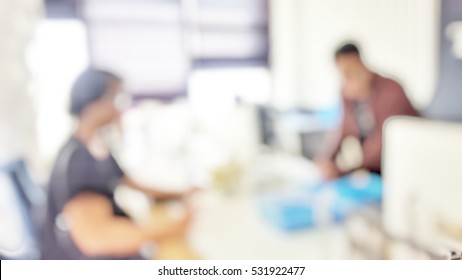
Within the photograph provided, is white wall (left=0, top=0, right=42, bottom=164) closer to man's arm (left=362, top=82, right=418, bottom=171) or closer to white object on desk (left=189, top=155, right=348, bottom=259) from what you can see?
white object on desk (left=189, top=155, right=348, bottom=259)

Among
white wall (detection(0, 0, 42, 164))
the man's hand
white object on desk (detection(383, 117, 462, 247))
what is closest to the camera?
white object on desk (detection(383, 117, 462, 247))

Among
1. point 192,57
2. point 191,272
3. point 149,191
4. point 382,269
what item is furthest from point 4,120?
point 382,269

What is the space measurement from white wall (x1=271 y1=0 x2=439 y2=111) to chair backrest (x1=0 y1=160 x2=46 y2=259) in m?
0.76

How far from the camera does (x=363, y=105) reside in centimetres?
140

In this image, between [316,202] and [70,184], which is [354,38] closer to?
[316,202]

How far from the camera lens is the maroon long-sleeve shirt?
4.50 feet

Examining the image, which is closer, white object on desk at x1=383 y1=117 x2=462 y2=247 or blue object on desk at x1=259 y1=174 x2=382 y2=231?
white object on desk at x1=383 y1=117 x2=462 y2=247

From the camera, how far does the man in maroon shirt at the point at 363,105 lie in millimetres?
1379

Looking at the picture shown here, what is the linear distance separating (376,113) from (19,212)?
3.44 ft

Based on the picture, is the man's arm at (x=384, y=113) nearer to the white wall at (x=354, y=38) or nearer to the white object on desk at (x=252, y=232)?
the white wall at (x=354, y=38)

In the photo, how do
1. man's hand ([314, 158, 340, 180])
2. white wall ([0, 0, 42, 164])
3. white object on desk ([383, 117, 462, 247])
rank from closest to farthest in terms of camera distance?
white object on desk ([383, 117, 462, 247]), white wall ([0, 0, 42, 164]), man's hand ([314, 158, 340, 180])

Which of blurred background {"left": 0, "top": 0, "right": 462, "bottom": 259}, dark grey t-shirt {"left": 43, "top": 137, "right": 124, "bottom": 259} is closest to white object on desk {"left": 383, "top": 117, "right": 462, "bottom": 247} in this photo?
blurred background {"left": 0, "top": 0, "right": 462, "bottom": 259}

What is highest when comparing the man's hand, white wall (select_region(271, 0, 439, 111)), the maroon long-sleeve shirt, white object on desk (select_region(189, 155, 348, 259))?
white wall (select_region(271, 0, 439, 111))

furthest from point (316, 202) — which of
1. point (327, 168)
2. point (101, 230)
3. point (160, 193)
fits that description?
point (101, 230)
